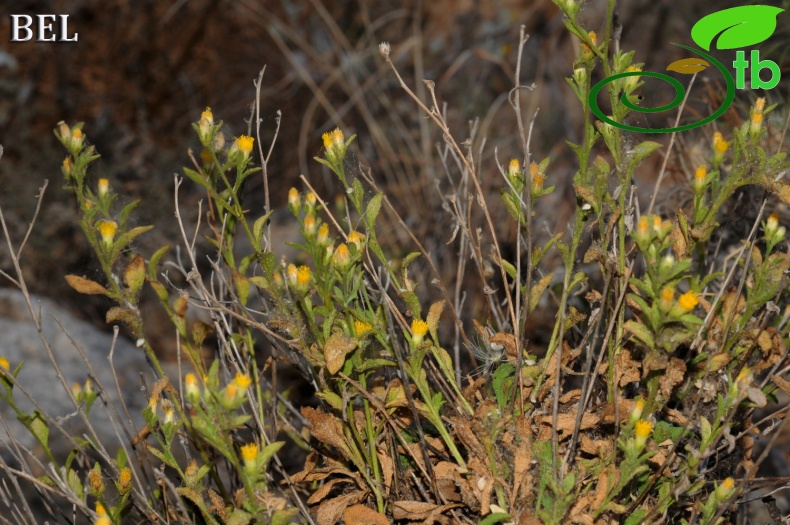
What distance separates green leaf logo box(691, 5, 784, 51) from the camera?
1.95 meters

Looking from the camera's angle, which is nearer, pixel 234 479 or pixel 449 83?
pixel 234 479

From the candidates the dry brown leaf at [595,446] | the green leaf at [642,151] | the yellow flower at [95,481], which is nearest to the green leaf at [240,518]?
the yellow flower at [95,481]

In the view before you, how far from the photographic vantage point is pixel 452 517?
1.33m

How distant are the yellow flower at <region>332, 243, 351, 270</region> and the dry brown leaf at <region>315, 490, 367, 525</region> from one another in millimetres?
382

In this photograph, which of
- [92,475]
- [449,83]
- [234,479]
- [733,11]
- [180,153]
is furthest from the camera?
[449,83]

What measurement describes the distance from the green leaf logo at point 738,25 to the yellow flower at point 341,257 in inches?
45.7

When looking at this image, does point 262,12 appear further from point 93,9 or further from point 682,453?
point 682,453

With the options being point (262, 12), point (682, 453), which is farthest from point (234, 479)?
point (262, 12)

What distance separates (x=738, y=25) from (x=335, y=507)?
144 cm

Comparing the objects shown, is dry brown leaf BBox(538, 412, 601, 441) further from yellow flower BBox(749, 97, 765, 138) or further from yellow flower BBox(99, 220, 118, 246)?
yellow flower BBox(99, 220, 118, 246)

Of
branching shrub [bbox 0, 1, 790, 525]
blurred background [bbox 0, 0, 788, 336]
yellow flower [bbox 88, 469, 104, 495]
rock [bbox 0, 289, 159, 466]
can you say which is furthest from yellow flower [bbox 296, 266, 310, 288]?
blurred background [bbox 0, 0, 788, 336]

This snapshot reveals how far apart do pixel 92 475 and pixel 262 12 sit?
2974 mm

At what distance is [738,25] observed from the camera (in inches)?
78.4

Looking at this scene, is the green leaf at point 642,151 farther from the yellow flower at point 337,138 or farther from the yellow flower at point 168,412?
the yellow flower at point 168,412
